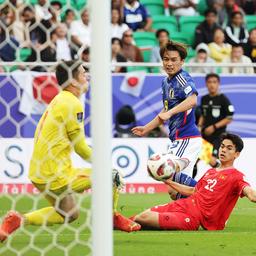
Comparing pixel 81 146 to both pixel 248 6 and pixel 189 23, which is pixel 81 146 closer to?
pixel 189 23

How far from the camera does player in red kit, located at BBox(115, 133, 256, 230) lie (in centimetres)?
828

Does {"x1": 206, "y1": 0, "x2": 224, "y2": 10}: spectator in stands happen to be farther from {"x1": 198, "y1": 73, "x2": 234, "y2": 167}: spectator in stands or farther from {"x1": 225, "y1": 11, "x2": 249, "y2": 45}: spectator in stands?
{"x1": 198, "y1": 73, "x2": 234, "y2": 167}: spectator in stands

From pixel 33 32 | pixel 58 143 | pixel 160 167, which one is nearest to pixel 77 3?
pixel 33 32

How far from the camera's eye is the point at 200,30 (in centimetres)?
1645

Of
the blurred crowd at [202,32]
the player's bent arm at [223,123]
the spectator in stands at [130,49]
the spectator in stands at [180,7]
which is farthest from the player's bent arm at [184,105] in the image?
the spectator in stands at [180,7]

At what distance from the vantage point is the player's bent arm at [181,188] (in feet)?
27.9

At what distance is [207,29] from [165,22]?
3.07ft

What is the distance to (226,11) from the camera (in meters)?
17.4

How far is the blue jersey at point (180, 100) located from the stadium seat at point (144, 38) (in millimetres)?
6636

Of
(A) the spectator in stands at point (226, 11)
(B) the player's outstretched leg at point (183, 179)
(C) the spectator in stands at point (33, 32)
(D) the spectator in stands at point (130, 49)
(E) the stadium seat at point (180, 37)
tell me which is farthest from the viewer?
(A) the spectator in stands at point (226, 11)

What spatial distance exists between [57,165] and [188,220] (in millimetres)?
1500

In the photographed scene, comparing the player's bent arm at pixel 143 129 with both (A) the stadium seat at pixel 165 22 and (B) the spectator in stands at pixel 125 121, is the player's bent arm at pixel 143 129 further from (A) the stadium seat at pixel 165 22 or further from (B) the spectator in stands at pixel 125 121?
(A) the stadium seat at pixel 165 22

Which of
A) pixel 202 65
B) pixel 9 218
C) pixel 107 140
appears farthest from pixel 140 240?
pixel 202 65

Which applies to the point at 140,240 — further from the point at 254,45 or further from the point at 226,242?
the point at 254,45
